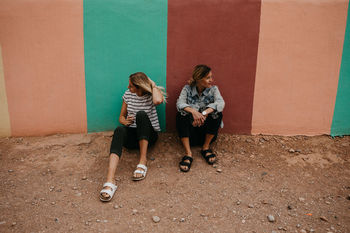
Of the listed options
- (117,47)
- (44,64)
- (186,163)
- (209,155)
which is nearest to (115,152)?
(186,163)

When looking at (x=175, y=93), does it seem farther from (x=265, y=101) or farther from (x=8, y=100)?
(x=8, y=100)

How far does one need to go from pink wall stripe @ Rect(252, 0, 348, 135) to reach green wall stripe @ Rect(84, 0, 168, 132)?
133 cm

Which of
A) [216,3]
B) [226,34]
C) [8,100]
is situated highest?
[216,3]

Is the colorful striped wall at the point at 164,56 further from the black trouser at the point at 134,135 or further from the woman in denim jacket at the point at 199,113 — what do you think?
the black trouser at the point at 134,135

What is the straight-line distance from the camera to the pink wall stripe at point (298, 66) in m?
3.36

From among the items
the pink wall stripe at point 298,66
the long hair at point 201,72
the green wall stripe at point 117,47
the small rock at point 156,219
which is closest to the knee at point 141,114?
the green wall stripe at point 117,47

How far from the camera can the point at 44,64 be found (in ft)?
10.9

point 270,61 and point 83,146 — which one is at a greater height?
point 270,61

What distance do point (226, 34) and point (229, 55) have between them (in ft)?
0.88

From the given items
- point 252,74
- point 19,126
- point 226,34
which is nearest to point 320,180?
point 252,74

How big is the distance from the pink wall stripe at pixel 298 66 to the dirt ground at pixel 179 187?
25 cm

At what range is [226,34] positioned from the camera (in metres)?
3.39

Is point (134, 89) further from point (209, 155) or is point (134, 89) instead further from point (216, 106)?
point (209, 155)

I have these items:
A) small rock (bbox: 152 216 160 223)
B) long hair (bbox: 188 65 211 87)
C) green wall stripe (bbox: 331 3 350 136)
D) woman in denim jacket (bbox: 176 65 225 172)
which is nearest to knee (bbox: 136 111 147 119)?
woman in denim jacket (bbox: 176 65 225 172)
